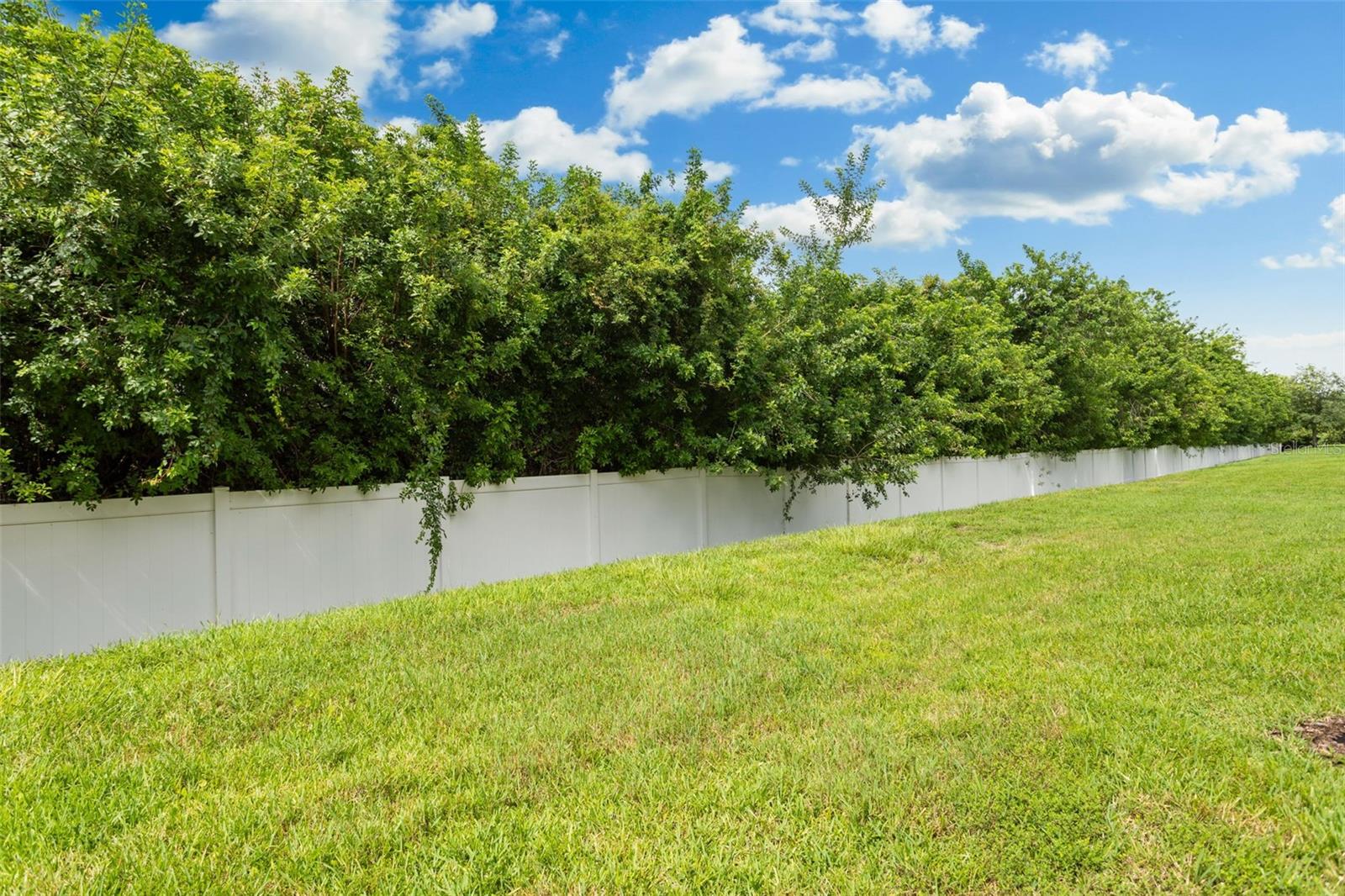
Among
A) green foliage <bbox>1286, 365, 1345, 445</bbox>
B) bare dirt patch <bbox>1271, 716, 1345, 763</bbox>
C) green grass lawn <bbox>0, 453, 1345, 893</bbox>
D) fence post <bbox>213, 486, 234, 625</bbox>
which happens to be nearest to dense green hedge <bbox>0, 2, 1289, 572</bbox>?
fence post <bbox>213, 486, 234, 625</bbox>

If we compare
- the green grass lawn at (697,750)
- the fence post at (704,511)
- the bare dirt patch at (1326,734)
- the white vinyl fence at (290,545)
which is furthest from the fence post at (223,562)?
the bare dirt patch at (1326,734)

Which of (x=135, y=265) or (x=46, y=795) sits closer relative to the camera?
(x=46, y=795)

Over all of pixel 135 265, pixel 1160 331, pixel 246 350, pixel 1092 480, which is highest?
pixel 1160 331

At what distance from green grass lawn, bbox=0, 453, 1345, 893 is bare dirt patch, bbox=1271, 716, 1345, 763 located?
0.26ft

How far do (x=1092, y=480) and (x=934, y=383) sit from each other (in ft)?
41.1

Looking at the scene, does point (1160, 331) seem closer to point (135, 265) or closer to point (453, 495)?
point (453, 495)

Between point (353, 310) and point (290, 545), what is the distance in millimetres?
2324

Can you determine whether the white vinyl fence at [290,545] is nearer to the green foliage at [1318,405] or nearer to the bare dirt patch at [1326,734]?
the bare dirt patch at [1326,734]

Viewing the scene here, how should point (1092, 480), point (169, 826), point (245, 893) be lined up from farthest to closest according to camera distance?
point (1092, 480)
point (169, 826)
point (245, 893)

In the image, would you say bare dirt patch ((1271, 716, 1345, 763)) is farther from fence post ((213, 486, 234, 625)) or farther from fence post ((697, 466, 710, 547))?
fence post ((697, 466, 710, 547))

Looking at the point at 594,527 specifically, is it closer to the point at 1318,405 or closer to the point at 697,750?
the point at 697,750

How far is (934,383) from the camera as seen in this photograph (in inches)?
648

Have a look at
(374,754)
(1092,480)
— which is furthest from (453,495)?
(1092,480)

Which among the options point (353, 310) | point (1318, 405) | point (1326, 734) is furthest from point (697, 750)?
point (1318, 405)
